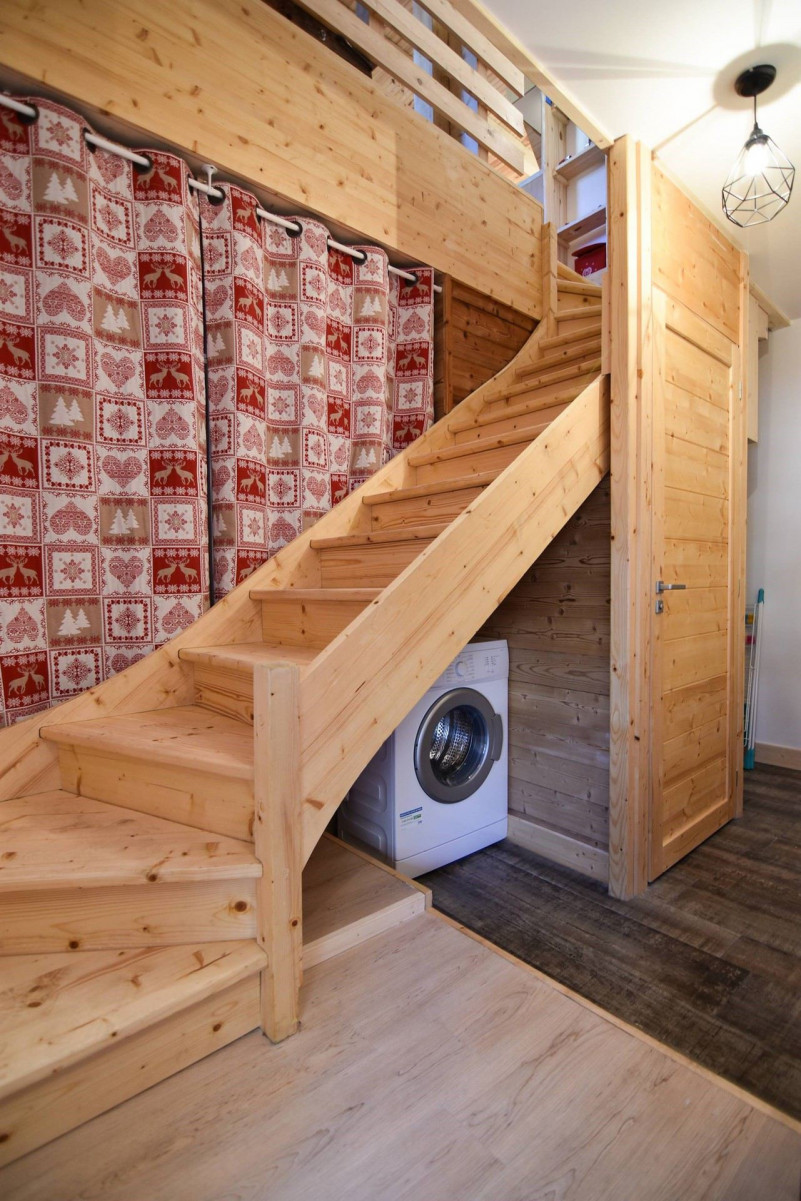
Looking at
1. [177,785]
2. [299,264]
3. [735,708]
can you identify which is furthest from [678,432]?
[177,785]

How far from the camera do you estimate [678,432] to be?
2182mm

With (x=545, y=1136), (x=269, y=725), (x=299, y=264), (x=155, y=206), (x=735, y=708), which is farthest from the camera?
(x=735, y=708)

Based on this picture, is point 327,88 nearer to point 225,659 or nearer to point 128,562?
point 128,562

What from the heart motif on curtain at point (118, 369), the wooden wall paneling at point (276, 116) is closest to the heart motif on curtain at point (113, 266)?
the heart motif on curtain at point (118, 369)

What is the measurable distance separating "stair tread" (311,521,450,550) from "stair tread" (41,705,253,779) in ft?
2.44

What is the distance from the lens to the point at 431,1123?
3.43ft

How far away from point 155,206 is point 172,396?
1.85 ft

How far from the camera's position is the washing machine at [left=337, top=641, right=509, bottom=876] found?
2.04 m

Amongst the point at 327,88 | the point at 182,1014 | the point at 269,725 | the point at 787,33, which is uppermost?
the point at 327,88

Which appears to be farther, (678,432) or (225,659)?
(678,432)

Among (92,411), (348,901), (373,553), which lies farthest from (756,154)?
(348,901)

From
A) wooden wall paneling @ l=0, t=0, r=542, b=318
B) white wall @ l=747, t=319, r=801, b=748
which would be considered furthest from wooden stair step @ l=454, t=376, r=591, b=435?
white wall @ l=747, t=319, r=801, b=748

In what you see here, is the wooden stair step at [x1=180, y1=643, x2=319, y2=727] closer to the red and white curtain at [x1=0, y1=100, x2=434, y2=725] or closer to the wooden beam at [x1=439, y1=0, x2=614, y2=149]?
the red and white curtain at [x1=0, y1=100, x2=434, y2=725]

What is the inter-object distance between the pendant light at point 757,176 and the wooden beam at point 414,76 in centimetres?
129
